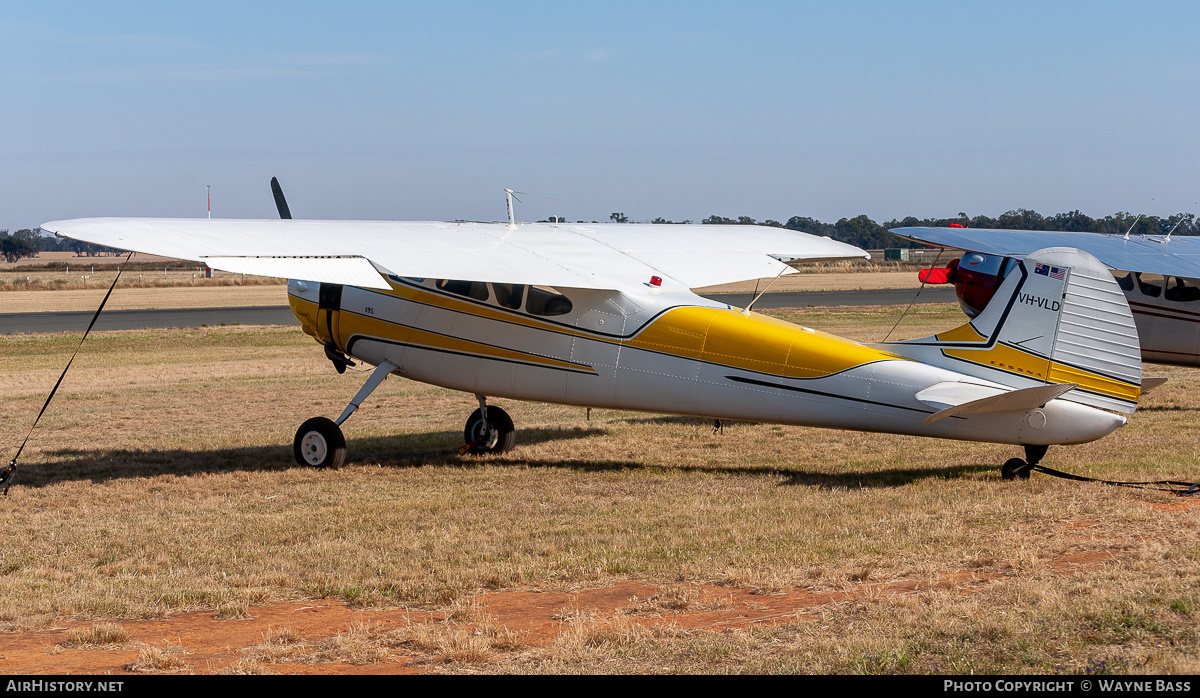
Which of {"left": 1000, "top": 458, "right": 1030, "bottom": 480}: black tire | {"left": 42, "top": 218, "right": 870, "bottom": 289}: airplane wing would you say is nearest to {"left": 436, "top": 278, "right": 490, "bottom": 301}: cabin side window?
{"left": 42, "top": 218, "right": 870, "bottom": 289}: airplane wing

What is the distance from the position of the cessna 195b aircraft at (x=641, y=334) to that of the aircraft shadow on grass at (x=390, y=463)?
1.87 ft

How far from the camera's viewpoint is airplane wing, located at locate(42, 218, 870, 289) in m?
9.24

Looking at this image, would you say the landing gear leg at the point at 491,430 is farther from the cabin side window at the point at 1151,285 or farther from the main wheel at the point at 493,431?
the cabin side window at the point at 1151,285

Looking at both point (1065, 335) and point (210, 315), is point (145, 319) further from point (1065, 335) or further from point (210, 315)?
point (1065, 335)

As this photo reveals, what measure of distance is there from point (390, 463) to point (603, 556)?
5.14 metres

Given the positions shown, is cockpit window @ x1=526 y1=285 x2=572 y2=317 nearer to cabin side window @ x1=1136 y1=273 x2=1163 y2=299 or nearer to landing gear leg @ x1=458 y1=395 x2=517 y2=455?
landing gear leg @ x1=458 y1=395 x2=517 y2=455

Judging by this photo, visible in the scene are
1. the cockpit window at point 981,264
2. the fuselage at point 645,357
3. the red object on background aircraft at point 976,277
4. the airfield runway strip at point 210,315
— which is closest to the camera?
the fuselage at point 645,357

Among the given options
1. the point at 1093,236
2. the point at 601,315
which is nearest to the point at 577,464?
the point at 601,315

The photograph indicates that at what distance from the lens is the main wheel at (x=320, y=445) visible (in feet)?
36.7

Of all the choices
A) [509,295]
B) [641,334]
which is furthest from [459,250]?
[641,334]

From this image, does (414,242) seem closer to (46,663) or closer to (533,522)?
(533,522)

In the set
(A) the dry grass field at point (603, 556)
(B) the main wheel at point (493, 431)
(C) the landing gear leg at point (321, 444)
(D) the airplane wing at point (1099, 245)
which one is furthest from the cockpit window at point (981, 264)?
(C) the landing gear leg at point (321, 444)

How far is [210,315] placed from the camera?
38562 millimetres

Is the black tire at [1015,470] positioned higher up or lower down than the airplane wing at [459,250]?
lower down
